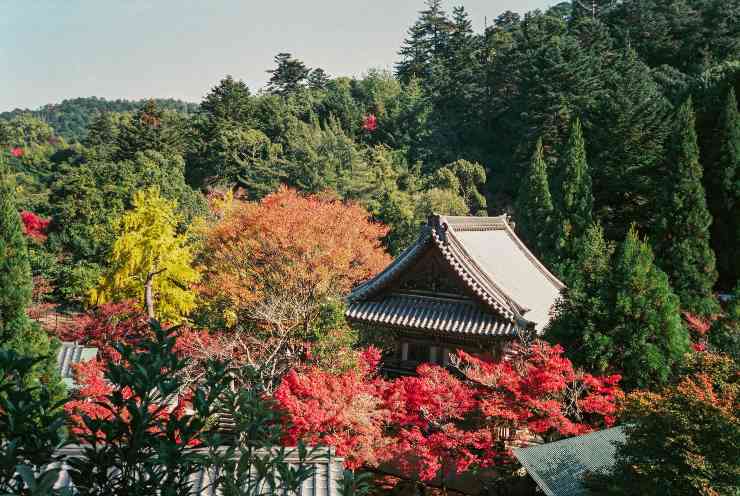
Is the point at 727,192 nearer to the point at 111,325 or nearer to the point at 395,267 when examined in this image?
the point at 395,267

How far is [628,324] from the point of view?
12.4 m

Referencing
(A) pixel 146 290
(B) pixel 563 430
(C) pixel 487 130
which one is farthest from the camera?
(C) pixel 487 130

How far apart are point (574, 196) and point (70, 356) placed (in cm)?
2292

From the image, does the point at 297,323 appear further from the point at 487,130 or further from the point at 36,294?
the point at 487,130

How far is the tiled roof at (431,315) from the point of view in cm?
1441

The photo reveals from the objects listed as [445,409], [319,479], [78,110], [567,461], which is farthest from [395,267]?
[78,110]

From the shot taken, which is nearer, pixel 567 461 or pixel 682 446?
pixel 682 446

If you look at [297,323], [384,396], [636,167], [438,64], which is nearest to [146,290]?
[297,323]

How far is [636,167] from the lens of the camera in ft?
97.5

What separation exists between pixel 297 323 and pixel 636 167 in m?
21.6

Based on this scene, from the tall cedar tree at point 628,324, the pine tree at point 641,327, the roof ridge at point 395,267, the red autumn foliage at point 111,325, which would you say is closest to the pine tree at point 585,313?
the tall cedar tree at point 628,324

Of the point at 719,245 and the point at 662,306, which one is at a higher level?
the point at 719,245

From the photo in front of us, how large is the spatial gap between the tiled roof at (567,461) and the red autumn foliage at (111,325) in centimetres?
1553

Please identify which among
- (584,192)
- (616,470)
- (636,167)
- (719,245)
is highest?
(636,167)
